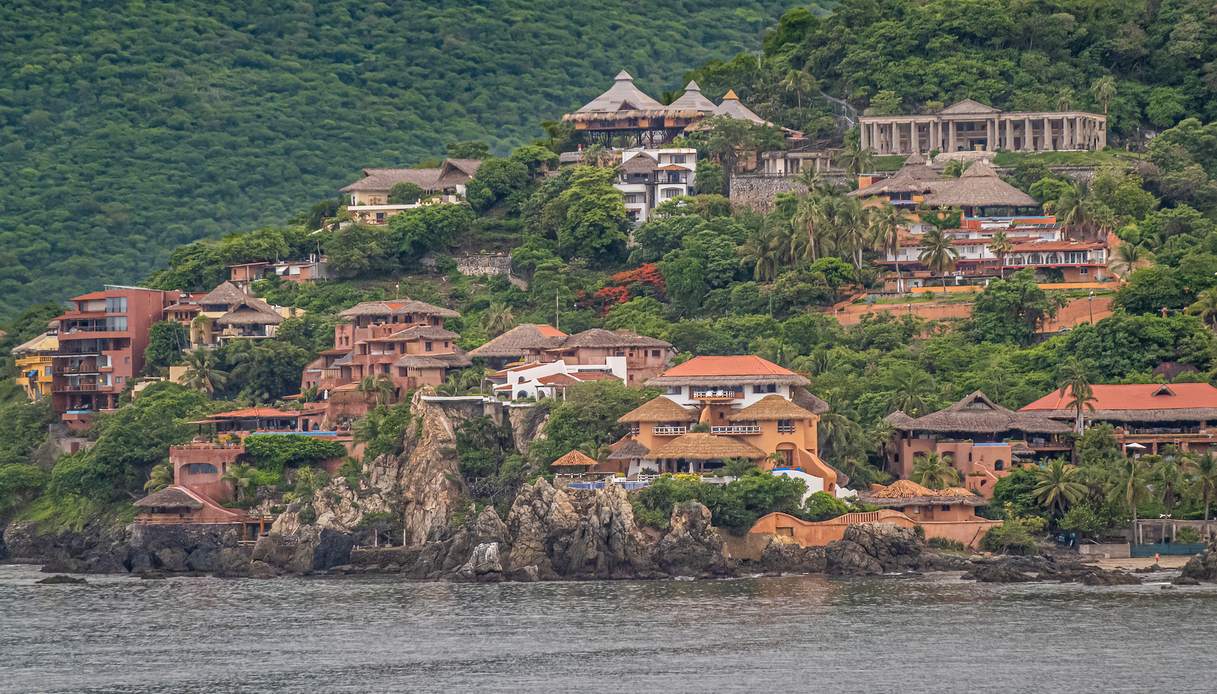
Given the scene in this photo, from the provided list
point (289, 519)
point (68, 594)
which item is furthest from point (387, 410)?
point (68, 594)

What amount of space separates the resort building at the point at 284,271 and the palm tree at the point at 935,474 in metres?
36.9

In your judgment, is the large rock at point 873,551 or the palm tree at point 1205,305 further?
the palm tree at point 1205,305

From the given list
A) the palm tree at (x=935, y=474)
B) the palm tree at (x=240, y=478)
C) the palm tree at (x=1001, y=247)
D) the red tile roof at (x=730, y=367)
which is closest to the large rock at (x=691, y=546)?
the red tile roof at (x=730, y=367)

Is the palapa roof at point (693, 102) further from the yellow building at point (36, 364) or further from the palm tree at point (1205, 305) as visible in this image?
the palm tree at point (1205, 305)

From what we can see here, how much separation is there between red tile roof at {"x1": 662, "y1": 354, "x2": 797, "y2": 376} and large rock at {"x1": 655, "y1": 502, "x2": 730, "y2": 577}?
722cm

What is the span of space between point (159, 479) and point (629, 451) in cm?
1831

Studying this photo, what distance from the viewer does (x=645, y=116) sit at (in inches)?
4963

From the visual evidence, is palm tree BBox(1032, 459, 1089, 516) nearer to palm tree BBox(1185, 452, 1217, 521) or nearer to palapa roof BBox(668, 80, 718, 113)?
palm tree BBox(1185, 452, 1217, 521)

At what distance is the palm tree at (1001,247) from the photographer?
11050 cm

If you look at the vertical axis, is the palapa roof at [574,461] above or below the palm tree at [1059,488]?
above

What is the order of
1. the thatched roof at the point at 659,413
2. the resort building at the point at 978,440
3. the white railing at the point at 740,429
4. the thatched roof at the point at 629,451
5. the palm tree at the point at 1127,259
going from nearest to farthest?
the thatched roof at the point at 629,451 < the white railing at the point at 740,429 < the thatched roof at the point at 659,413 < the resort building at the point at 978,440 < the palm tree at the point at 1127,259

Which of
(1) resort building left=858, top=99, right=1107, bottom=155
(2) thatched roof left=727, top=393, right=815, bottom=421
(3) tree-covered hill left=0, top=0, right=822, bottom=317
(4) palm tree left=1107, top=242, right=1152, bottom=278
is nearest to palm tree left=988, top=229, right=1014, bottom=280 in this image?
(4) palm tree left=1107, top=242, right=1152, bottom=278

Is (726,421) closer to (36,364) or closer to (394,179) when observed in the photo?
(36,364)

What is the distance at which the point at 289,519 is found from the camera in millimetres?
96312
